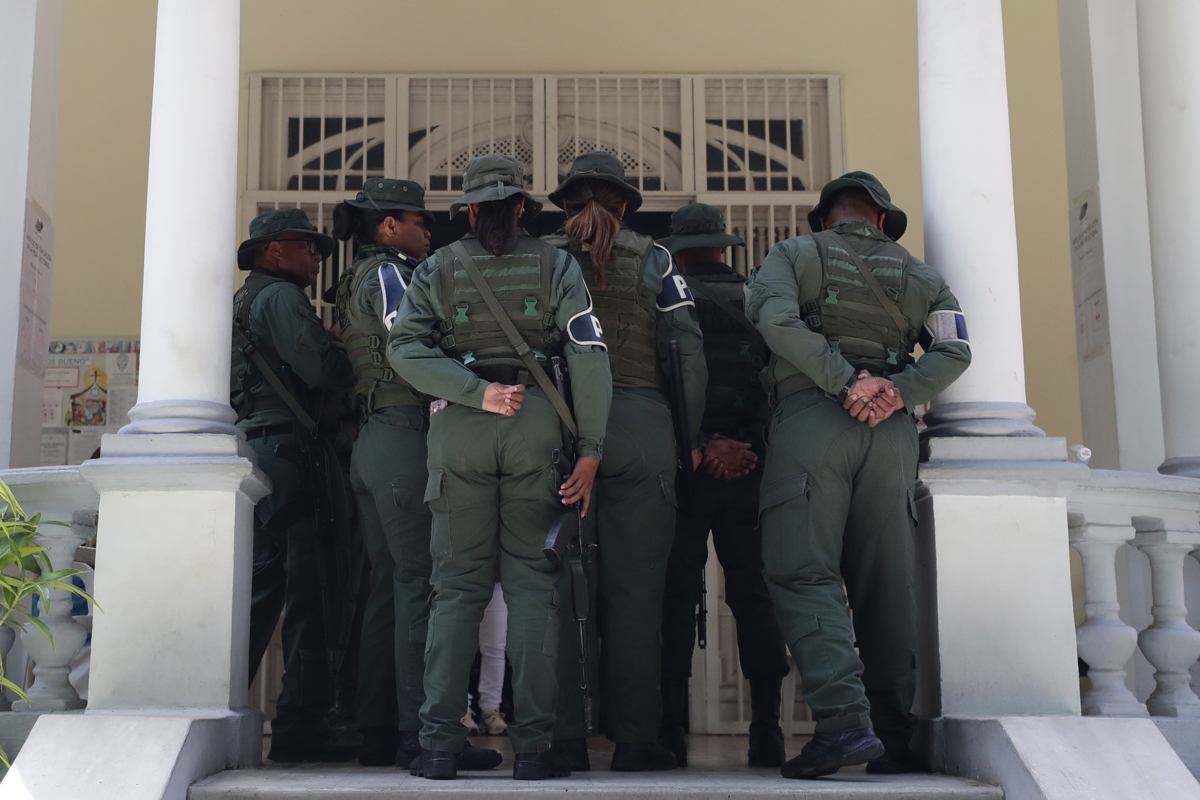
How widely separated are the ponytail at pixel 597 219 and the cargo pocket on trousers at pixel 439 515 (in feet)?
2.67

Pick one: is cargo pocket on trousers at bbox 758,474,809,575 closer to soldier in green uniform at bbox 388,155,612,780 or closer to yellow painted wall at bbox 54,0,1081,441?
soldier in green uniform at bbox 388,155,612,780

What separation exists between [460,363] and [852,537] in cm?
119

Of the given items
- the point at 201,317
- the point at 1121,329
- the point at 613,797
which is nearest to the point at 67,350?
the point at 201,317

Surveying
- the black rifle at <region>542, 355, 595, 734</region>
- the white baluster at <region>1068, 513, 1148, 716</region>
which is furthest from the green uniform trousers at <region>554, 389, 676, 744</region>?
the white baluster at <region>1068, 513, 1148, 716</region>

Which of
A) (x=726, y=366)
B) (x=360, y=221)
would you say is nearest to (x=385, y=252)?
(x=360, y=221)

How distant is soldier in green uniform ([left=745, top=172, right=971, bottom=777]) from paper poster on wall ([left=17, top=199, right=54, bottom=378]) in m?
2.78

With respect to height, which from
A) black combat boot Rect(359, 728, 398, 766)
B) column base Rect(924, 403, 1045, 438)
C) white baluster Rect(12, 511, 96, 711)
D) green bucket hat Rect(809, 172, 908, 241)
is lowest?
black combat boot Rect(359, 728, 398, 766)

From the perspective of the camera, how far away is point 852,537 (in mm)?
3717

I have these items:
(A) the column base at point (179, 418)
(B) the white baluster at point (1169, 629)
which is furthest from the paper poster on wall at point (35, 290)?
(B) the white baluster at point (1169, 629)

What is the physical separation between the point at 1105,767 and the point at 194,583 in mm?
2458

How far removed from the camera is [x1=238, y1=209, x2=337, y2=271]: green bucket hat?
15.1ft

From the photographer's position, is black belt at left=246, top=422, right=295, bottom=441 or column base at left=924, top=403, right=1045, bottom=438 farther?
black belt at left=246, top=422, right=295, bottom=441

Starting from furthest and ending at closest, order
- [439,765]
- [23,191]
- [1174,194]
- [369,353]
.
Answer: [23,191]
[1174,194]
[369,353]
[439,765]

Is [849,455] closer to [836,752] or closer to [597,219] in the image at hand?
[836,752]
